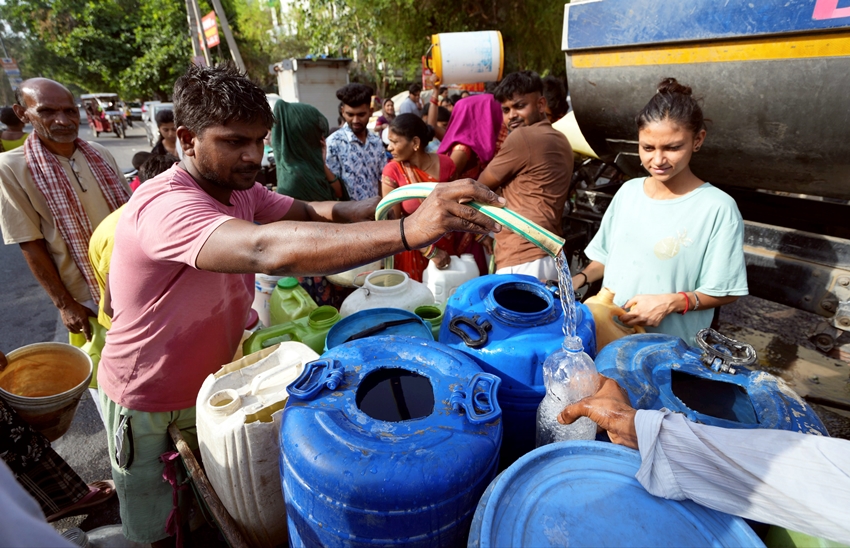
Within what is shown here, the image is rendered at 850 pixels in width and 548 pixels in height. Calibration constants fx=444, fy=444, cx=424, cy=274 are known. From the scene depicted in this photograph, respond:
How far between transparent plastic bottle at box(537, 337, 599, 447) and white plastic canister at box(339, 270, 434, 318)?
982 millimetres

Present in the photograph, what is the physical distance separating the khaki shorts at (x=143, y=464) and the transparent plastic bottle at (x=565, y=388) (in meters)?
1.41

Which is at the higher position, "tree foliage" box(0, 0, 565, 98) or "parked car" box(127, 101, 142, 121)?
"tree foliage" box(0, 0, 565, 98)

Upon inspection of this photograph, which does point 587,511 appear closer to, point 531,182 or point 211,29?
point 531,182

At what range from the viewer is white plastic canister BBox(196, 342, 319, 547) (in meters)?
1.39

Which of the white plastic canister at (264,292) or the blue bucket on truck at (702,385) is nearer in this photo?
the blue bucket on truck at (702,385)

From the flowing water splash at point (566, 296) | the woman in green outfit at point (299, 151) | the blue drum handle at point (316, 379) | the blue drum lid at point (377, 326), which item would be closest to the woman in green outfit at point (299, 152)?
the woman in green outfit at point (299, 151)

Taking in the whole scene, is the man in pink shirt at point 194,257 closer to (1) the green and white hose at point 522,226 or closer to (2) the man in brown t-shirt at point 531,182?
(1) the green and white hose at point 522,226

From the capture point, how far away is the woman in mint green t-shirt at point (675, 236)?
1.89 metres

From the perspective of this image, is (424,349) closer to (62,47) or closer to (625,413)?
(625,413)

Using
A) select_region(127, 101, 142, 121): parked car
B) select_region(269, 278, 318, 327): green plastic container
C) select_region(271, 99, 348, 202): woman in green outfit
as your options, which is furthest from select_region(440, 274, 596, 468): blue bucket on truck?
select_region(127, 101, 142, 121): parked car

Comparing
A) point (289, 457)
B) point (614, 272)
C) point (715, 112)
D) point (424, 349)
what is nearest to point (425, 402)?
point (424, 349)

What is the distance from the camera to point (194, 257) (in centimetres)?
130

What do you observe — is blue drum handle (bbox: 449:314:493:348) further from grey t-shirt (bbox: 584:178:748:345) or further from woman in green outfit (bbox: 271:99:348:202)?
woman in green outfit (bbox: 271:99:348:202)

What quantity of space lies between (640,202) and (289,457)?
1.89 metres
